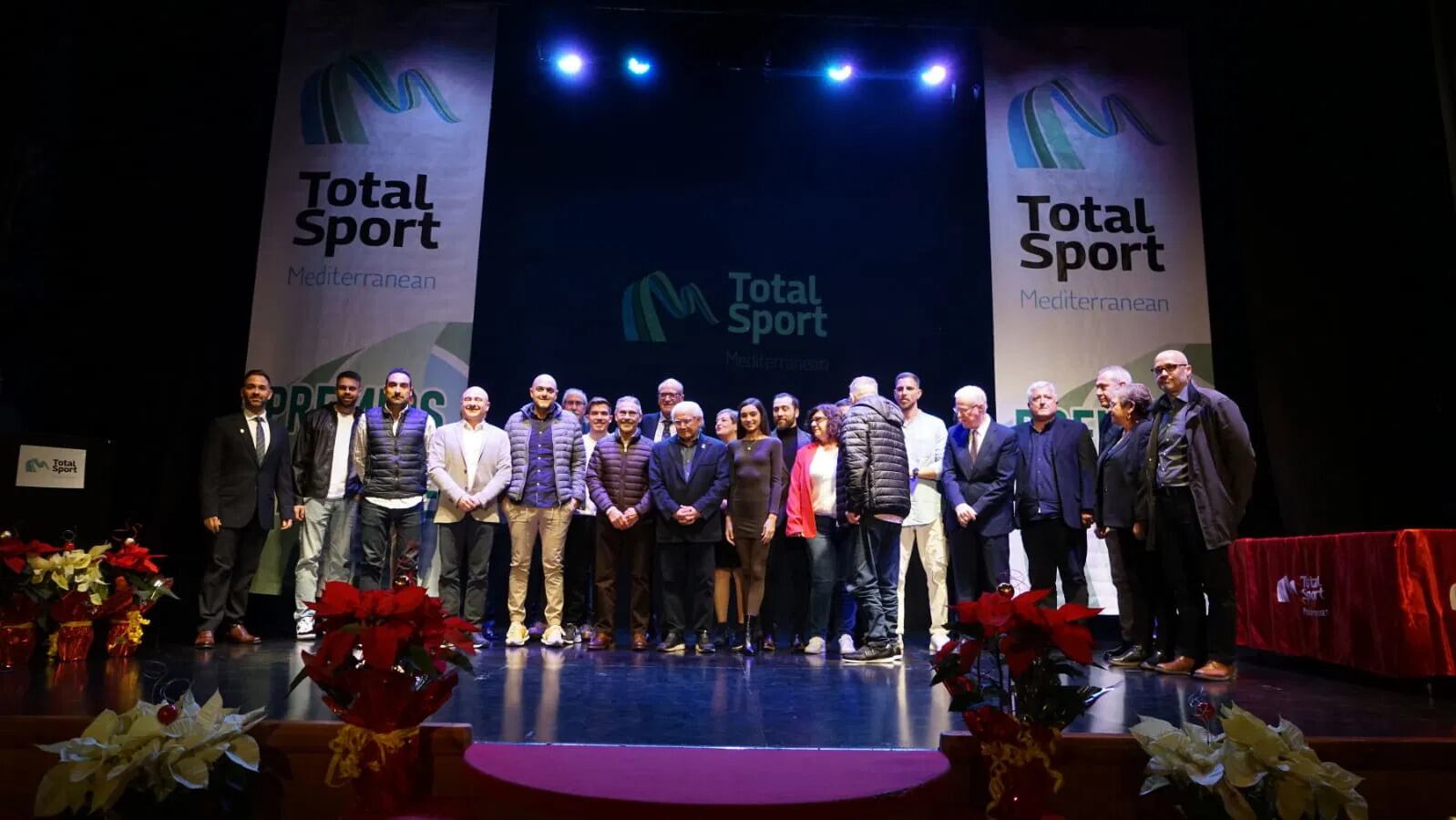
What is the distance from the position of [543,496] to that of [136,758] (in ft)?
12.3

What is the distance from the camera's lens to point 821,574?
531cm

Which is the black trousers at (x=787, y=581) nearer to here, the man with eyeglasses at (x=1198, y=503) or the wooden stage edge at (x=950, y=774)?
the man with eyeglasses at (x=1198, y=503)

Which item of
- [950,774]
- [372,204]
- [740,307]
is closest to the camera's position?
[950,774]

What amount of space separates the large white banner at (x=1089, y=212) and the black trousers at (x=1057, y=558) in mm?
994

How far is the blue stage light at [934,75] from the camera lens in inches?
279

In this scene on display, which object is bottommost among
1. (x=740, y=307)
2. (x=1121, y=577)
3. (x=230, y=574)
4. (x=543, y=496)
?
(x=230, y=574)

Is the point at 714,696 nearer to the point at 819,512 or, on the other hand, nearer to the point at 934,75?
the point at 819,512

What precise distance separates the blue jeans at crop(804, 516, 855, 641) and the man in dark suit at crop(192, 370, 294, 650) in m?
3.33

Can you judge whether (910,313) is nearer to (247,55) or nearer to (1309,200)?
(1309,200)

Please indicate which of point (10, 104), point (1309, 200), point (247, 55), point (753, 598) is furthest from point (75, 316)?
point (1309, 200)

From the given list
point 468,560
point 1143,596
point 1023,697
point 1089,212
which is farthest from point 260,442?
point 1089,212

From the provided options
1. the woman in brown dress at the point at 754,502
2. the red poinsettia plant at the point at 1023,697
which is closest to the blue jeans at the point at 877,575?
the woman in brown dress at the point at 754,502

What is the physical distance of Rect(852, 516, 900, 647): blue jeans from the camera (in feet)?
15.8

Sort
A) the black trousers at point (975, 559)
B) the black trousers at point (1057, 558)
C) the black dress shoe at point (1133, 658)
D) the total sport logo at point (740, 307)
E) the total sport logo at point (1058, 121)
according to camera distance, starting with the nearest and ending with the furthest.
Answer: the black dress shoe at point (1133, 658) → the black trousers at point (1057, 558) → the black trousers at point (975, 559) → the total sport logo at point (1058, 121) → the total sport logo at point (740, 307)
